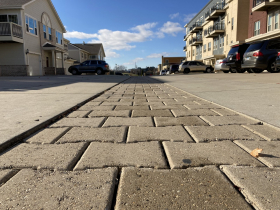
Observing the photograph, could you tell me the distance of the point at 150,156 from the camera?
1839 mm

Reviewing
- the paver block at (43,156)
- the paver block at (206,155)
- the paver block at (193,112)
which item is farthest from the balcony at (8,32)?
the paver block at (206,155)

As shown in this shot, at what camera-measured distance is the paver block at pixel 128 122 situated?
9.43ft

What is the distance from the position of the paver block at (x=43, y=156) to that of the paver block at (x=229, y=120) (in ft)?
5.92

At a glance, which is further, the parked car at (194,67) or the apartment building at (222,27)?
the apartment building at (222,27)

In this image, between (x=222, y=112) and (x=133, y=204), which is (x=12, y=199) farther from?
(x=222, y=112)

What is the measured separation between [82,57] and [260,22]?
37.8 m

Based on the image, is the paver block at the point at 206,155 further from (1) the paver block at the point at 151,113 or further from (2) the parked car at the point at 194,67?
(2) the parked car at the point at 194,67

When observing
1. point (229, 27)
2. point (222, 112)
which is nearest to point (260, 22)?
point (229, 27)

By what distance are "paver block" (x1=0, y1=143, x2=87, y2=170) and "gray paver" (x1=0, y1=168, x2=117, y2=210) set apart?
0.11m

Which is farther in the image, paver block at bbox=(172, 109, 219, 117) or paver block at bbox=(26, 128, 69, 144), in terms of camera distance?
A: paver block at bbox=(172, 109, 219, 117)

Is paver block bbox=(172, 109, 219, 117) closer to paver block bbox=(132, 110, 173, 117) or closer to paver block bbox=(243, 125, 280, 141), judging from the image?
paver block bbox=(132, 110, 173, 117)

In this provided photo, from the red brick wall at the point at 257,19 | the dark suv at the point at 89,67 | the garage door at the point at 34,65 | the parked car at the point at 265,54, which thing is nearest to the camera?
the parked car at the point at 265,54

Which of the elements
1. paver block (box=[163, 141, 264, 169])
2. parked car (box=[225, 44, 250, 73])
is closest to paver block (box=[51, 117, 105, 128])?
paver block (box=[163, 141, 264, 169])

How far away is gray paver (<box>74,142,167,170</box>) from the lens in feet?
5.59
